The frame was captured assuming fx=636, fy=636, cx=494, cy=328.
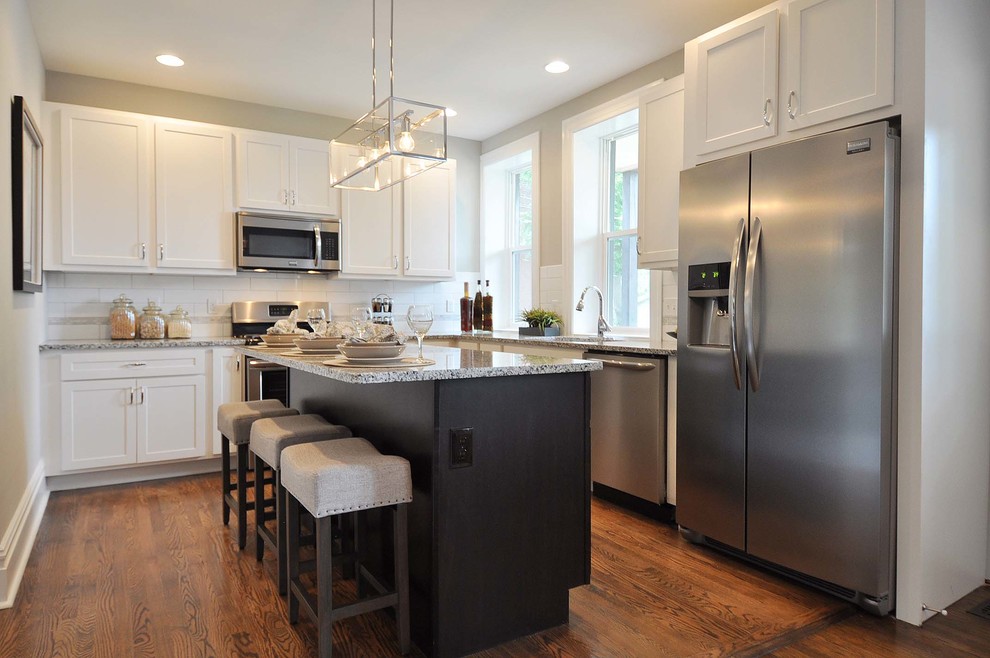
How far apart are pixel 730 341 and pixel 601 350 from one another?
3.08 feet

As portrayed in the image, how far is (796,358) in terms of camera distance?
241 cm

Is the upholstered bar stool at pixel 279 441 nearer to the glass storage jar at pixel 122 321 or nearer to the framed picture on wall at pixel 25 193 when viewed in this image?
the framed picture on wall at pixel 25 193

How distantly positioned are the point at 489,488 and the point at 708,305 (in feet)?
4.71

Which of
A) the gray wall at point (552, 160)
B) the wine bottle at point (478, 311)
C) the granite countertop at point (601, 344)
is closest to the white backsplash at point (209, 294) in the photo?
the wine bottle at point (478, 311)

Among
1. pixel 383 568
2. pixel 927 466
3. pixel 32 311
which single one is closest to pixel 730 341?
pixel 927 466

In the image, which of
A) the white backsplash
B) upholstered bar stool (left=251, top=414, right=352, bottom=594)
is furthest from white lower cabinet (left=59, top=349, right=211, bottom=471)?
upholstered bar stool (left=251, top=414, right=352, bottom=594)

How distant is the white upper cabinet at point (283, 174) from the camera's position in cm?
445

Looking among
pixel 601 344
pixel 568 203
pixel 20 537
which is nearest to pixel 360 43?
pixel 568 203

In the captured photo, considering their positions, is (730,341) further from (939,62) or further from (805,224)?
(939,62)

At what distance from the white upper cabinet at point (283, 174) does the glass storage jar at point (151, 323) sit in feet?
3.06

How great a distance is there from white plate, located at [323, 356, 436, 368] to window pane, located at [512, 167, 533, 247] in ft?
11.3

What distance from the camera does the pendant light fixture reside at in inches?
98.0

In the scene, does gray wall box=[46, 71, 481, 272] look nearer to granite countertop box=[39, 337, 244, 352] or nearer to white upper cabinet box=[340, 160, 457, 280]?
white upper cabinet box=[340, 160, 457, 280]

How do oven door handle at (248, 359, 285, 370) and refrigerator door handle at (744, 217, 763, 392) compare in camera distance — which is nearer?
refrigerator door handle at (744, 217, 763, 392)
